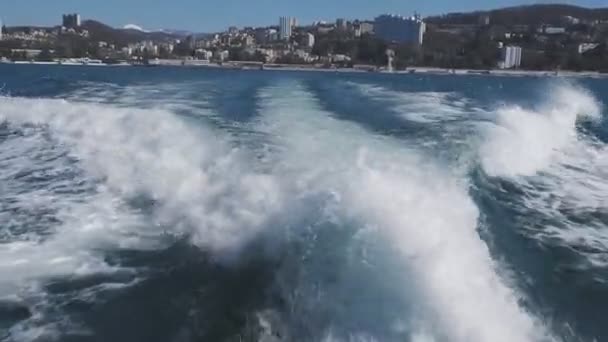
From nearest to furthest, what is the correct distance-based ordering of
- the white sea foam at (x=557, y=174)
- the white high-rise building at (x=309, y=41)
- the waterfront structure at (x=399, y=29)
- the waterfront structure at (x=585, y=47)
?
the white sea foam at (x=557, y=174) → the waterfront structure at (x=585, y=47) → the white high-rise building at (x=309, y=41) → the waterfront structure at (x=399, y=29)

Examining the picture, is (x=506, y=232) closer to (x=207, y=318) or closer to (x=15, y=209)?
(x=207, y=318)

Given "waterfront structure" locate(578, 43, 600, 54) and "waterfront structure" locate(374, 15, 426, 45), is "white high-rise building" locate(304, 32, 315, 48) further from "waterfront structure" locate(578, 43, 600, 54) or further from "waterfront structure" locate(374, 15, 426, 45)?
"waterfront structure" locate(578, 43, 600, 54)

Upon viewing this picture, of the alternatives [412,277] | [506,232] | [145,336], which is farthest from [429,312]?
[506,232]

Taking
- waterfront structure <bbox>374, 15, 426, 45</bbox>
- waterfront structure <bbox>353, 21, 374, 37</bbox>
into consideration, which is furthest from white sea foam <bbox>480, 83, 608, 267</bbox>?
waterfront structure <bbox>353, 21, 374, 37</bbox>

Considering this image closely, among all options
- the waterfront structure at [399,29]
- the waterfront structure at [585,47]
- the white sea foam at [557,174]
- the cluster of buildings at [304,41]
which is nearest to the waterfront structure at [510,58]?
the cluster of buildings at [304,41]

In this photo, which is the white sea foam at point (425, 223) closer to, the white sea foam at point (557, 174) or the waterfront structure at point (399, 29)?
the white sea foam at point (557, 174)

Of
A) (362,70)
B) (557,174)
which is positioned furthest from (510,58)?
(557,174)
